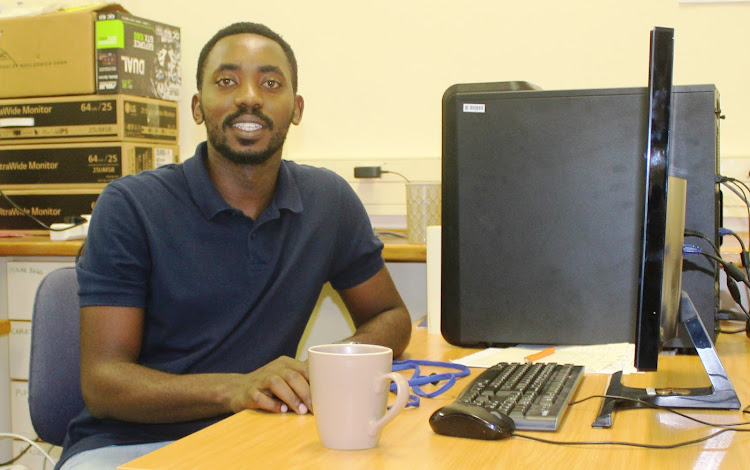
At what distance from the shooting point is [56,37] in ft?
8.09

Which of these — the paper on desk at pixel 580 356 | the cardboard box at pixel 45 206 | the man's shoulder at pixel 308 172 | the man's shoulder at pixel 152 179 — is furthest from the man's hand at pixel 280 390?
the cardboard box at pixel 45 206

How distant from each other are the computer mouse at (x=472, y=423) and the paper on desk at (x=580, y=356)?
35 cm

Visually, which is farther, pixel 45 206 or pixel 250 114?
pixel 45 206

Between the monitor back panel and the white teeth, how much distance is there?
0.37 metres

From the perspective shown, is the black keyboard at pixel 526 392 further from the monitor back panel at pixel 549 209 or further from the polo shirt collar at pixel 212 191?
the polo shirt collar at pixel 212 191

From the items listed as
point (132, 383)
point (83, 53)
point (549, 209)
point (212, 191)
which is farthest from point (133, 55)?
point (549, 209)

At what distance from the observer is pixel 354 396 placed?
2.45ft

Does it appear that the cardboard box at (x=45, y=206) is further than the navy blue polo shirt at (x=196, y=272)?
Yes

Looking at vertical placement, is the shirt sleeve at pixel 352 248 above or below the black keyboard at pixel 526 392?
above

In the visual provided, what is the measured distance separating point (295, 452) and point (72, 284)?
2.41ft

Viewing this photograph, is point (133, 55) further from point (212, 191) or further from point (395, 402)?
point (395, 402)

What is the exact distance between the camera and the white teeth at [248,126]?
1.48 meters

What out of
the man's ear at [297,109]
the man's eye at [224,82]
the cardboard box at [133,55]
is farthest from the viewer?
the cardboard box at [133,55]

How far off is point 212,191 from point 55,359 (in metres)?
0.38
